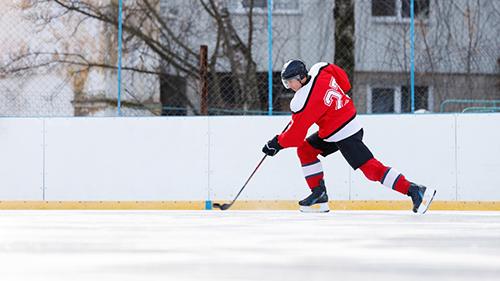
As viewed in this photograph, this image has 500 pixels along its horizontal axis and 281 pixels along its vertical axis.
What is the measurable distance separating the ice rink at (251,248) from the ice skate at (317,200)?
Result: 479mm

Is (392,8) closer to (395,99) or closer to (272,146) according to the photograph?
(395,99)

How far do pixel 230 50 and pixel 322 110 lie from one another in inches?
261

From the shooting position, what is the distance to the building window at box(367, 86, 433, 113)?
11.1 meters

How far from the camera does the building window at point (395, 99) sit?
1108cm

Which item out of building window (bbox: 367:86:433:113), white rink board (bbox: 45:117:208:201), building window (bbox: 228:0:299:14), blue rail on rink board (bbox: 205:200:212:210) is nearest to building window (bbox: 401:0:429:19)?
building window (bbox: 367:86:433:113)

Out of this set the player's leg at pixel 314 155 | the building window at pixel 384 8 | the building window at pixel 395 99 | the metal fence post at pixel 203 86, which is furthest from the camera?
the building window at pixel 384 8

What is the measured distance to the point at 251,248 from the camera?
14.4 feet

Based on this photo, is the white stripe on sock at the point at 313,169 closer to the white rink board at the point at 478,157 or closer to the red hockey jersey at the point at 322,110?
the red hockey jersey at the point at 322,110

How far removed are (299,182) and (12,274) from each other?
511 cm

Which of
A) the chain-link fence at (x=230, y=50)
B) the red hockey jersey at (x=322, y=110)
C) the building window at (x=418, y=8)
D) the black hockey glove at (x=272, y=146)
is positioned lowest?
the black hockey glove at (x=272, y=146)

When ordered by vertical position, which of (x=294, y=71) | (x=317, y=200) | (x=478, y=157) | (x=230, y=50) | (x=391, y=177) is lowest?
(x=317, y=200)

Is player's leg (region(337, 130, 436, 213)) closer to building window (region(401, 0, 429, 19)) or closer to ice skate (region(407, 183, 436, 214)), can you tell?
ice skate (region(407, 183, 436, 214))

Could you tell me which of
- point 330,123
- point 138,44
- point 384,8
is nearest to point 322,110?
point 330,123

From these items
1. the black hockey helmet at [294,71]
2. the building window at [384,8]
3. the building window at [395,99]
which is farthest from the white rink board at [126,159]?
the building window at [384,8]
